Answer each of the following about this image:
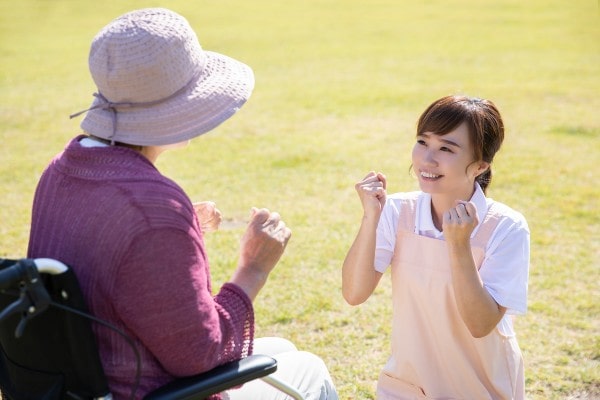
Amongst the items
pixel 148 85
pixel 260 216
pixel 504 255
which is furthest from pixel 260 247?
pixel 504 255

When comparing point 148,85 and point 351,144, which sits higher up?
point 148,85

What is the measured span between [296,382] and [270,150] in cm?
650

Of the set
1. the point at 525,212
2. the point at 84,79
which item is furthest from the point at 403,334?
the point at 84,79

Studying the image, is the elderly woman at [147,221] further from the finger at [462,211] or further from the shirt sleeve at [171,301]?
the finger at [462,211]

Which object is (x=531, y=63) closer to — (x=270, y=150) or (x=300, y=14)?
(x=270, y=150)

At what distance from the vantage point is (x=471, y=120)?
2.88 meters

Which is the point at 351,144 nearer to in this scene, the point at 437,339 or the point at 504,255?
the point at 437,339

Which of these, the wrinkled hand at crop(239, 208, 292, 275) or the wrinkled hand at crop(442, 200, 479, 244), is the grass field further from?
the wrinkled hand at crop(239, 208, 292, 275)

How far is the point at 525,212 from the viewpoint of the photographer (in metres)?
6.92

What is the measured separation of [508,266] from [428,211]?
0.39m

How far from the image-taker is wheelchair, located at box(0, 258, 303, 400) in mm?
1868

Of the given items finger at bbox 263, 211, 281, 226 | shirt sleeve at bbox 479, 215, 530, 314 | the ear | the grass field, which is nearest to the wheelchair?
finger at bbox 263, 211, 281, 226

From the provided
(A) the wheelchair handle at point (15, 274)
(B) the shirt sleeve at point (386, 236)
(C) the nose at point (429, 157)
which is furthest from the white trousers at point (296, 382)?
(A) the wheelchair handle at point (15, 274)

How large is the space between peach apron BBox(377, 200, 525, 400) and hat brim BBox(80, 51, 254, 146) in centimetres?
101
